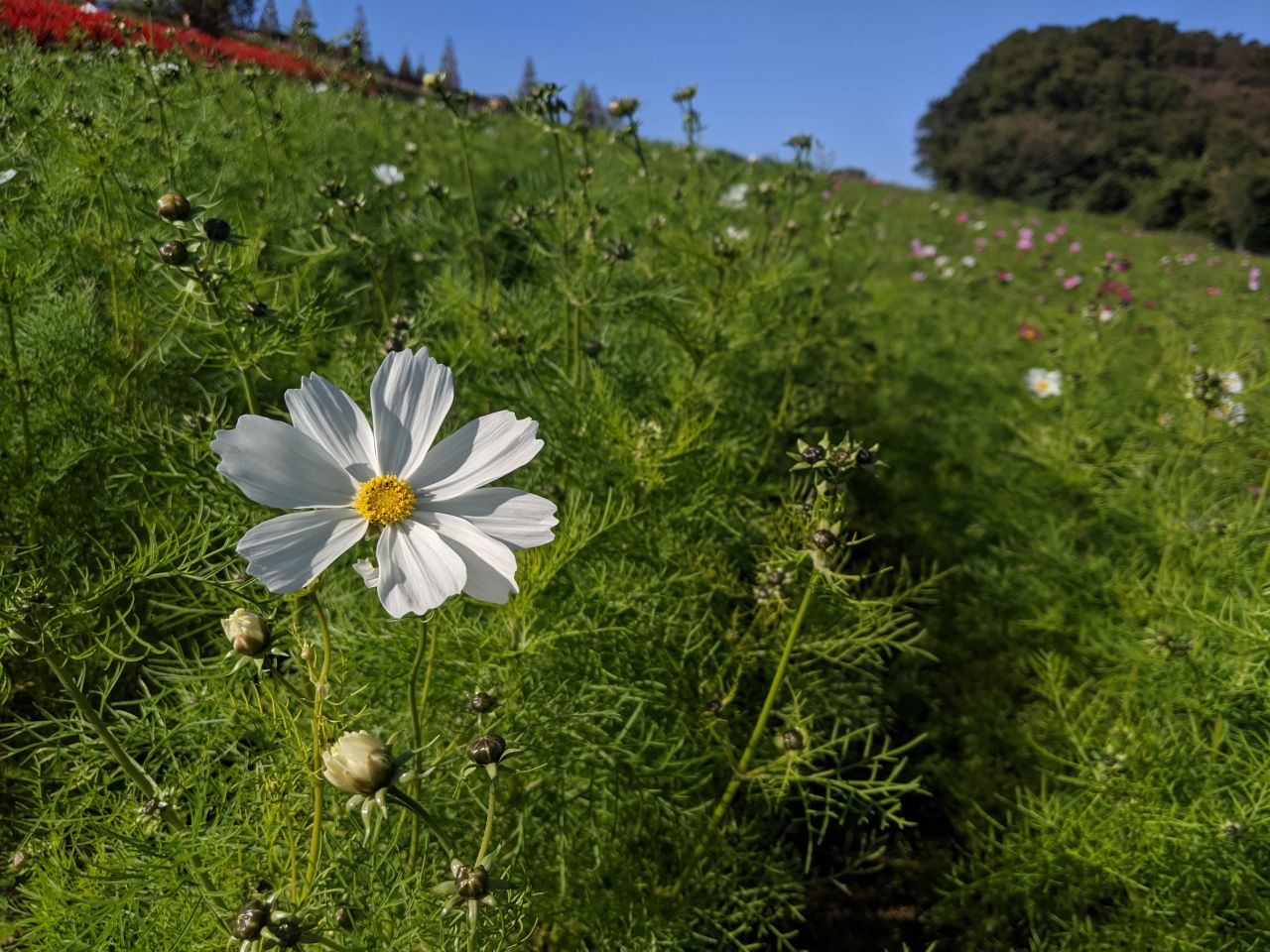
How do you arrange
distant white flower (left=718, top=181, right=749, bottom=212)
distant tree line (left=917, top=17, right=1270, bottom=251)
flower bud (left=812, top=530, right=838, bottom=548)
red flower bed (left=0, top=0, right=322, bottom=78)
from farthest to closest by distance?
distant tree line (left=917, top=17, right=1270, bottom=251) → distant white flower (left=718, top=181, right=749, bottom=212) → red flower bed (left=0, top=0, right=322, bottom=78) → flower bud (left=812, top=530, right=838, bottom=548)

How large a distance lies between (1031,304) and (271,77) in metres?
5.17

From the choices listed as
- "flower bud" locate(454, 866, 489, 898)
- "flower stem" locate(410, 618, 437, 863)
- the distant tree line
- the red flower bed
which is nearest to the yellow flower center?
"flower stem" locate(410, 618, 437, 863)

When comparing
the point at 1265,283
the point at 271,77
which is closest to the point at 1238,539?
the point at 271,77

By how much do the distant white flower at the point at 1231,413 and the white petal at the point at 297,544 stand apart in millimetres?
2245

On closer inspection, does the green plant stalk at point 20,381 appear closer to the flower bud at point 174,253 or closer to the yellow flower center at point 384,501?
the flower bud at point 174,253

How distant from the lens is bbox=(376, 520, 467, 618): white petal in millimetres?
565

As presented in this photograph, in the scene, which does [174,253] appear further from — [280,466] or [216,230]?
[280,466]

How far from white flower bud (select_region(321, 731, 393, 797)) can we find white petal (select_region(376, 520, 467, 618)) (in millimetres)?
99

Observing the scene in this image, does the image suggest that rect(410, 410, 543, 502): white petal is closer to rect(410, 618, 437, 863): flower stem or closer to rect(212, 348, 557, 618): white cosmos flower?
rect(212, 348, 557, 618): white cosmos flower

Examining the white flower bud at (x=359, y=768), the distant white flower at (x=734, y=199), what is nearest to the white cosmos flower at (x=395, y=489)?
the white flower bud at (x=359, y=768)

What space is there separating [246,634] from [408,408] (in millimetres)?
258

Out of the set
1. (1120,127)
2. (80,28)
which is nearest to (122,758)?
(80,28)

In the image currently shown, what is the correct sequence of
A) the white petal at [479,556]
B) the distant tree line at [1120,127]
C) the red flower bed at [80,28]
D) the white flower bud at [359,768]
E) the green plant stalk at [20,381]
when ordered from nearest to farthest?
the white flower bud at [359,768]
the white petal at [479,556]
the green plant stalk at [20,381]
the red flower bed at [80,28]
the distant tree line at [1120,127]

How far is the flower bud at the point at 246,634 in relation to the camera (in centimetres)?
57
